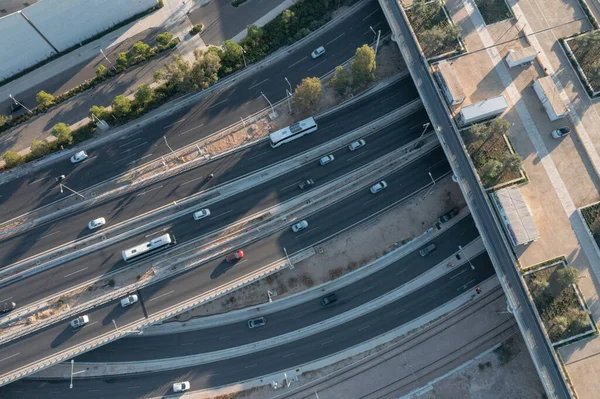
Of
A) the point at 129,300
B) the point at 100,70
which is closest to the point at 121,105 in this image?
the point at 100,70

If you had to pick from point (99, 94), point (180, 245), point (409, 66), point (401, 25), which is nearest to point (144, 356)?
point (180, 245)

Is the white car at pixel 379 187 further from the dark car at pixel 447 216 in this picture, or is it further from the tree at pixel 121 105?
the tree at pixel 121 105

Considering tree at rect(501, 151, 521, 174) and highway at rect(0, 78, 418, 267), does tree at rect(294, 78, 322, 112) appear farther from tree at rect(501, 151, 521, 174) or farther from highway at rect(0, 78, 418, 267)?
tree at rect(501, 151, 521, 174)

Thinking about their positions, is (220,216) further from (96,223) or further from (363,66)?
(363,66)

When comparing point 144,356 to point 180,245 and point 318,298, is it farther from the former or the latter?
point 318,298

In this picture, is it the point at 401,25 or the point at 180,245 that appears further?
the point at 401,25

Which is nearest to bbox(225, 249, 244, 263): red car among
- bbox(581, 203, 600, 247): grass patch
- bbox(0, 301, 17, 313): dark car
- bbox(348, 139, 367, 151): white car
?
bbox(348, 139, 367, 151): white car
